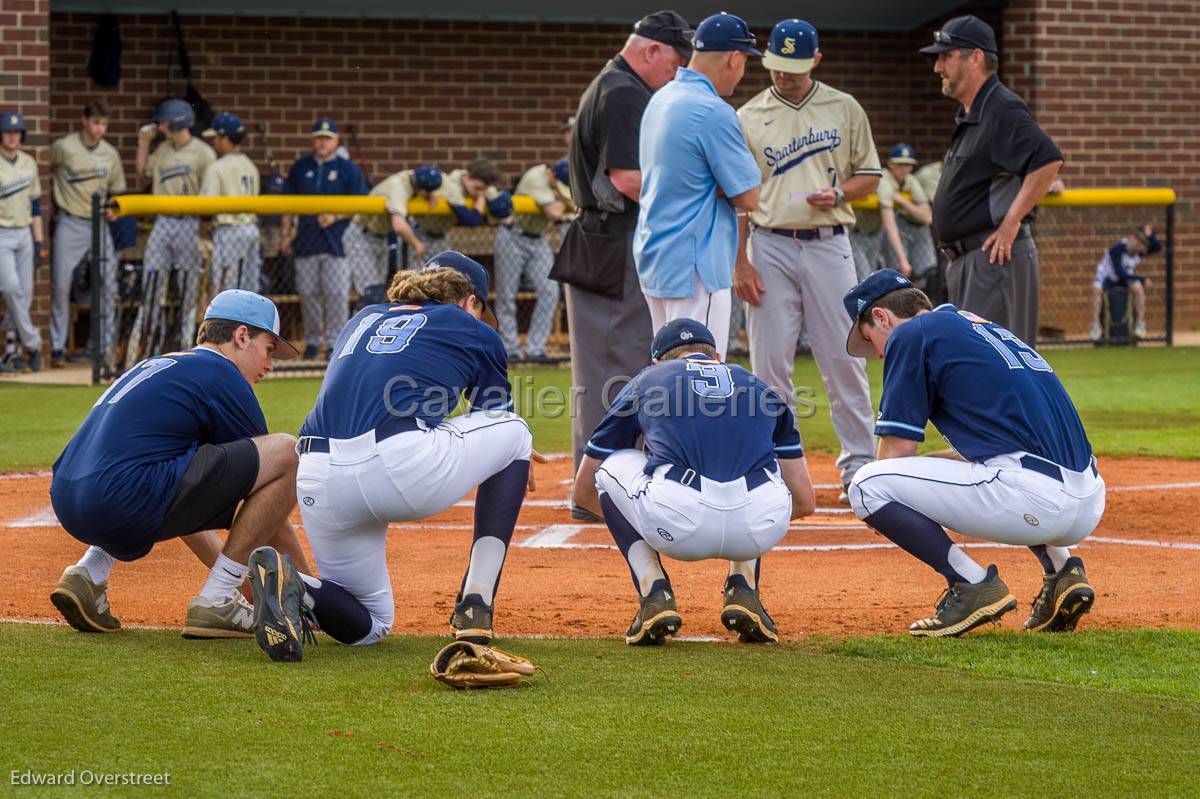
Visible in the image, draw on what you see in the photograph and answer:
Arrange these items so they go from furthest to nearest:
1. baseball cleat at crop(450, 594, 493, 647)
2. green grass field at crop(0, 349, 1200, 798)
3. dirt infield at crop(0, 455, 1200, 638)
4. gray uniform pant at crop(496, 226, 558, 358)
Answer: gray uniform pant at crop(496, 226, 558, 358) < dirt infield at crop(0, 455, 1200, 638) < baseball cleat at crop(450, 594, 493, 647) < green grass field at crop(0, 349, 1200, 798)

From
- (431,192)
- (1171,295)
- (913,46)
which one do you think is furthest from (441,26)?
(1171,295)

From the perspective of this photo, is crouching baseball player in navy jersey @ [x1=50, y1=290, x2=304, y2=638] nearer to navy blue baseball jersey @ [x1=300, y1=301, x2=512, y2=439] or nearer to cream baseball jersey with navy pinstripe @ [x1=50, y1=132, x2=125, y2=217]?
navy blue baseball jersey @ [x1=300, y1=301, x2=512, y2=439]

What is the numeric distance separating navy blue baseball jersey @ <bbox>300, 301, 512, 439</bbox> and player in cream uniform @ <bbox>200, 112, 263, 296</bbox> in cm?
1004

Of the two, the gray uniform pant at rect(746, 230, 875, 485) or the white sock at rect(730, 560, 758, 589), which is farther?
the gray uniform pant at rect(746, 230, 875, 485)

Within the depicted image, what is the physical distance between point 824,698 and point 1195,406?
9.18 meters

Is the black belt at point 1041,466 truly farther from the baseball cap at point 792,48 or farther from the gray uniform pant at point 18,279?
the gray uniform pant at point 18,279

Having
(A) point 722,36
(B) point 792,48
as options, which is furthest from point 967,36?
(A) point 722,36

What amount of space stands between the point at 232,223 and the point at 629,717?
11805mm

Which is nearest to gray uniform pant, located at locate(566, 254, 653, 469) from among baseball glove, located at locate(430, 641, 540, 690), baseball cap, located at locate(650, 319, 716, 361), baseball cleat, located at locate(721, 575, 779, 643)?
baseball cap, located at locate(650, 319, 716, 361)

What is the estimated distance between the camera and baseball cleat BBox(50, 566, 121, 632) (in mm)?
5531

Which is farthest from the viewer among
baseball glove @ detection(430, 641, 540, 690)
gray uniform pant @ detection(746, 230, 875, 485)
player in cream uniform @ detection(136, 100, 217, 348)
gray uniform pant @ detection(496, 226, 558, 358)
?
gray uniform pant @ detection(496, 226, 558, 358)

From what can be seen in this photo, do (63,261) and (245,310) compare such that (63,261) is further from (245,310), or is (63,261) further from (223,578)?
(223,578)

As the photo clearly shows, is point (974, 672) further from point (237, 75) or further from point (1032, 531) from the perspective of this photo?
point (237, 75)

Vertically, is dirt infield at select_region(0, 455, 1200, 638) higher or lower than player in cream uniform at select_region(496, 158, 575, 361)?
lower
